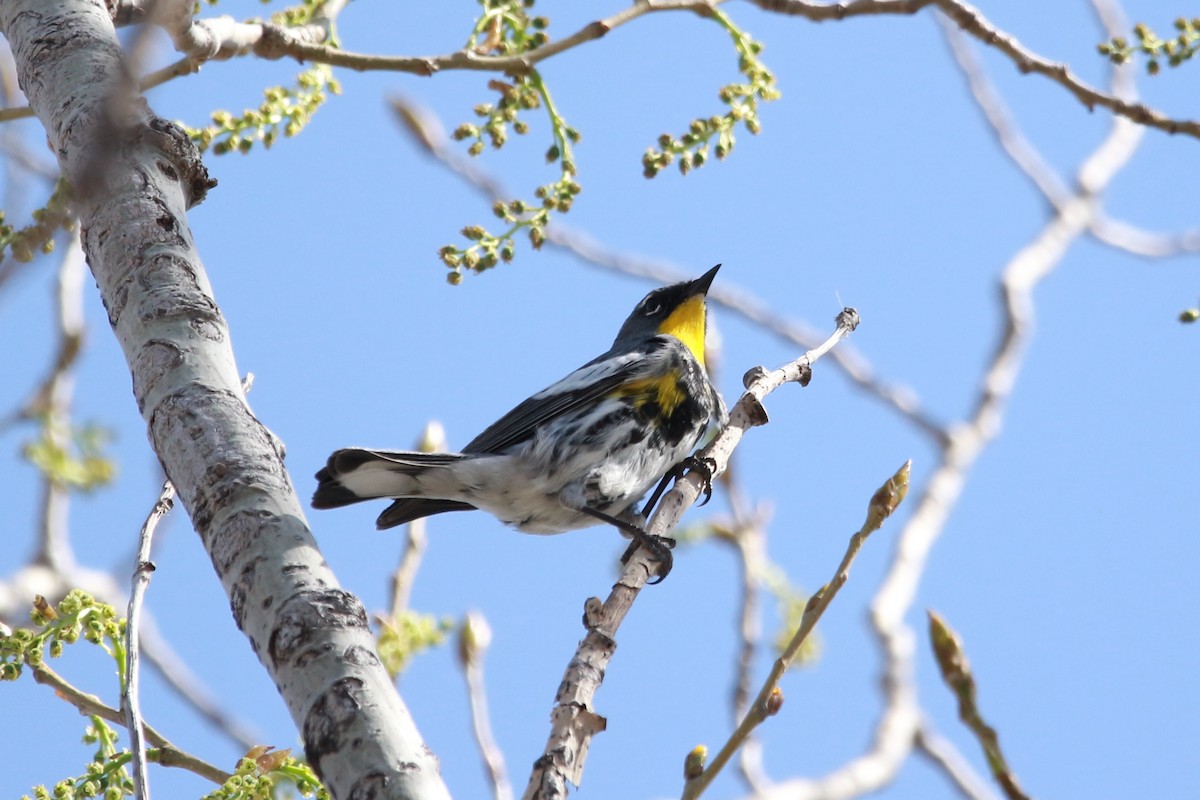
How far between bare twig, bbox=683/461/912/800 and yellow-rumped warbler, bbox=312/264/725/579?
6.99 ft

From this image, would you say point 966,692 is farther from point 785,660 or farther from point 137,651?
point 137,651

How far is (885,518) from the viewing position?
2.38m

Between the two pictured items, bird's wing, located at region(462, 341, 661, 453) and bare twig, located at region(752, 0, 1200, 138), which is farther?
bird's wing, located at region(462, 341, 661, 453)

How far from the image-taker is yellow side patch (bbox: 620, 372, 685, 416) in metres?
4.88

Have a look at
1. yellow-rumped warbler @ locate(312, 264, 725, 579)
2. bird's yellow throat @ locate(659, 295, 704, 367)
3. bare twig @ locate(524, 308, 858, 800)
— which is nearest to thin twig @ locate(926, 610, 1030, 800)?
bare twig @ locate(524, 308, 858, 800)

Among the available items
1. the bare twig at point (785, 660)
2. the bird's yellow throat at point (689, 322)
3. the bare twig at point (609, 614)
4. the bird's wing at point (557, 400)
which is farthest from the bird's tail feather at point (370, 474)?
the bare twig at point (785, 660)

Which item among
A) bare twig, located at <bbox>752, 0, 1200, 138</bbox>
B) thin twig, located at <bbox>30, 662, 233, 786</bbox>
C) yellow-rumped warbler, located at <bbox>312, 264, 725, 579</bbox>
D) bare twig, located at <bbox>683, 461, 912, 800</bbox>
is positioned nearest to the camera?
bare twig, located at <bbox>683, 461, 912, 800</bbox>

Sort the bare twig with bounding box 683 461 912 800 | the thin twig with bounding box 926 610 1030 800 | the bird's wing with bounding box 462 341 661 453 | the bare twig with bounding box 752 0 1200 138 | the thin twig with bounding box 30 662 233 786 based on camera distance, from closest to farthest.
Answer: the thin twig with bounding box 926 610 1030 800 → the bare twig with bounding box 683 461 912 800 → the thin twig with bounding box 30 662 233 786 → the bare twig with bounding box 752 0 1200 138 → the bird's wing with bounding box 462 341 661 453

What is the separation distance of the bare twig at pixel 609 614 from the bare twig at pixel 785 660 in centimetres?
20

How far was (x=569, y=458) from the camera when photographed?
15.3ft

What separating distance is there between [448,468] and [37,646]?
2.15 metres

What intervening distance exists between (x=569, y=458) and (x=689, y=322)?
1453 millimetres

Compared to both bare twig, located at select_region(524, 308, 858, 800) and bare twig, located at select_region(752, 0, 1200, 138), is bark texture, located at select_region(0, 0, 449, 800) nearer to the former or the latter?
bare twig, located at select_region(524, 308, 858, 800)

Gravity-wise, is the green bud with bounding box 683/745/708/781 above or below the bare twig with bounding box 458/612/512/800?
below
